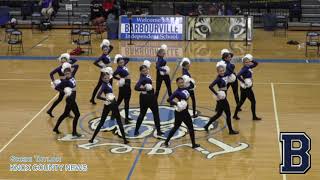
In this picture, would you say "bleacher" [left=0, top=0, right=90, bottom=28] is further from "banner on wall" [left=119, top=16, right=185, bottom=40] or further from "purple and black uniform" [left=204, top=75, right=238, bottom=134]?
"purple and black uniform" [left=204, top=75, right=238, bottom=134]

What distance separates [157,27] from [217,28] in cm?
273

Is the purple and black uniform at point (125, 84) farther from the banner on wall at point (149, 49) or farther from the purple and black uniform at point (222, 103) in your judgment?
the banner on wall at point (149, 49)

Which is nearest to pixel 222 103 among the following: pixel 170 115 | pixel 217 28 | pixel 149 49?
pixel 170 115

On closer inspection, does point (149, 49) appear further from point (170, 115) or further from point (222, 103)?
point (222, 103)

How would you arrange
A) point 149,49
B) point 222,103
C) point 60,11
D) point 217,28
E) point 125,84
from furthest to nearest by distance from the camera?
point 60,11 → point 217,28 → point 149,49 → point 125,84 → point 222,103

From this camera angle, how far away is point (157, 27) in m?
27.7

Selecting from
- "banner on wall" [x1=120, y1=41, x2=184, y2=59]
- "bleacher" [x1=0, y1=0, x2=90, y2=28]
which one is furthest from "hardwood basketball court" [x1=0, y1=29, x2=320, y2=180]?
"bleacher" [x1=0, y1=0, x2=90, y2=28]

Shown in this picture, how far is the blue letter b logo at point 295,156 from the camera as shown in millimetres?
12359

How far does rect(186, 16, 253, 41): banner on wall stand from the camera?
1078 inches

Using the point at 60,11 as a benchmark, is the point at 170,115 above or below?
below

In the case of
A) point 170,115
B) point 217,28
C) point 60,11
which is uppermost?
point 60,11

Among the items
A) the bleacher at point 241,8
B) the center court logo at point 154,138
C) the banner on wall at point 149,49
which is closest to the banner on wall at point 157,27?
the banner on wall at point 149,49

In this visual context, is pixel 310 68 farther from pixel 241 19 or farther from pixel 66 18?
pixel 66 18

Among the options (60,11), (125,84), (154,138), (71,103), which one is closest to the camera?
(71,103)
